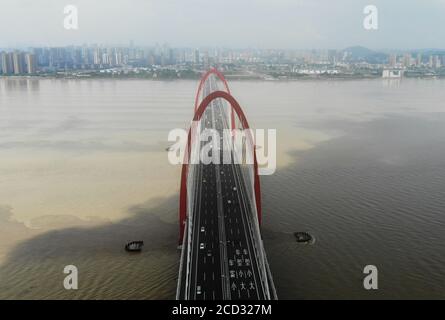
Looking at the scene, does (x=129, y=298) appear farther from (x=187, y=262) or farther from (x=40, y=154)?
(x=40, y=154)

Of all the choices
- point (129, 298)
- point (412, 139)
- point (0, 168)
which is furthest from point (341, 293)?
point (412, 139)

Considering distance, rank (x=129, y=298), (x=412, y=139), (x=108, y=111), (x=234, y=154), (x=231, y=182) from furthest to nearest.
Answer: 1. (x=108, y=111)
2. (x=412, y=139)
3. (x=234, y=154)
4. (x=231, y=182)
5. (x=129, y=298)

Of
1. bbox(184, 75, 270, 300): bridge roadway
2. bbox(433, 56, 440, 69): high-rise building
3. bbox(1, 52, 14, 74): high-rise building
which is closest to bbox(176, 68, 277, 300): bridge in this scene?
bbox(184, 75, 270, 300): bridge roadway

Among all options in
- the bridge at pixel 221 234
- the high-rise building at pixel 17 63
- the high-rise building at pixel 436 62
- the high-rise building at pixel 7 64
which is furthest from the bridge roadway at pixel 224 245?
the high-rise building at pixel 436 62

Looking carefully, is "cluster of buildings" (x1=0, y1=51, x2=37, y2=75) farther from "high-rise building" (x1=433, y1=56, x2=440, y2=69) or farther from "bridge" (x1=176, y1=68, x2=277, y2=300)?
"high-rise building" (x1=433, y1=56, x2=440, y2=69)

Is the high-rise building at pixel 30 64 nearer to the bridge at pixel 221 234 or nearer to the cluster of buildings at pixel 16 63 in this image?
the cluster of buildings at pixel 16 63

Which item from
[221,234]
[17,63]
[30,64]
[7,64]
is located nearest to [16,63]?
[17,63]

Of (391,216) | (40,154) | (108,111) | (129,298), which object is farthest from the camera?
(108,111)
